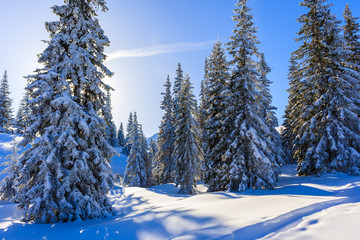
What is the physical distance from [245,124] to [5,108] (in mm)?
50352

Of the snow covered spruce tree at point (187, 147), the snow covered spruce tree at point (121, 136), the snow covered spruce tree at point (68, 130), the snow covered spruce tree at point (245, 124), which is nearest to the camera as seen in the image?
the snow covered spruce tree at point (68, 130)

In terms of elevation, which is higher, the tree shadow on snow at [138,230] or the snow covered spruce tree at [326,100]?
the snow covered spruce tree at [326,100]

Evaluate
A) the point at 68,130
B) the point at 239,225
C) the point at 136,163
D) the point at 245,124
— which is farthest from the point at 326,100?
the point at 136,163

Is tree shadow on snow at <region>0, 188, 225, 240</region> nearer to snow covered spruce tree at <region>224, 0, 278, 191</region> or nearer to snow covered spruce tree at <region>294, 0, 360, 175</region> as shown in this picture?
snow covered spruce tree at <region>224, 0, 278, 191</region>

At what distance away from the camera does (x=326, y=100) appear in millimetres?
15438

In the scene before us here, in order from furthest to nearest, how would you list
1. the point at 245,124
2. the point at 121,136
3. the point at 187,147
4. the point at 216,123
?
the point at 121,136
the point at 187,147
the point at 216,123
the point at 245,124

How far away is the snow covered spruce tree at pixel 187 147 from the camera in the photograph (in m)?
21.8

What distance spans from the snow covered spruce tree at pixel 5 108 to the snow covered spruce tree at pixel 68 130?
1651 inches

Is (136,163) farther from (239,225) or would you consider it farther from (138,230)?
(239,225)

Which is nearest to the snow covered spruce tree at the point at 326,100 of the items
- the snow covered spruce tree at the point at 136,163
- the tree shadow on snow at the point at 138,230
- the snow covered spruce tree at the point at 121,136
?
the tree shadow on snow at the point at 138,230

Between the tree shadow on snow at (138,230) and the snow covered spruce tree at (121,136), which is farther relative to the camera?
the snow covered spruce tree at (121,136)

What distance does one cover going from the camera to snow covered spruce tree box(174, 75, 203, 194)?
2180 centimetres

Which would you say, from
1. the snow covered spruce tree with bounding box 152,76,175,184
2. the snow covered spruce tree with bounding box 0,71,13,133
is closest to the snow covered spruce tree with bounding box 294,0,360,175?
the snow covered spruce tree with bounding box 152,76,175,184

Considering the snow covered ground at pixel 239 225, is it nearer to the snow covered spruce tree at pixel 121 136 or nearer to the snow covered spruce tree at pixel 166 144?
the snow covered spruce tree at pixel 166 144
